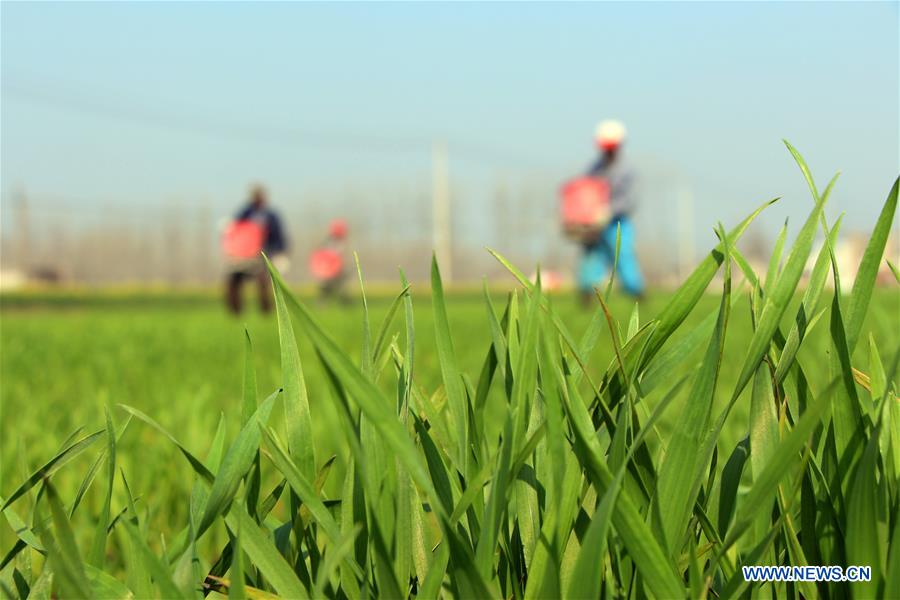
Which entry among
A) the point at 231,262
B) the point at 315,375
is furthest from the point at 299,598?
the point at 231,262

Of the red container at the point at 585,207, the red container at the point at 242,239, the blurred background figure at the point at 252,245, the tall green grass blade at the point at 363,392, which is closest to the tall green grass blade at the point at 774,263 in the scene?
the tall green grass blade at the point at 363,392

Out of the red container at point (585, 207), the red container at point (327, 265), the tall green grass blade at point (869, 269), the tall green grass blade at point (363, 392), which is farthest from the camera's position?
the red container at point (327, 265)

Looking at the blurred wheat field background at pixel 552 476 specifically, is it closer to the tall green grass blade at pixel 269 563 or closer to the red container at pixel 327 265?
the tall green grass blade at pixel 269 563

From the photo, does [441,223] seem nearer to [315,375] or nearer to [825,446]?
[315,375]

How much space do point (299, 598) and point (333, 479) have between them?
978 mm

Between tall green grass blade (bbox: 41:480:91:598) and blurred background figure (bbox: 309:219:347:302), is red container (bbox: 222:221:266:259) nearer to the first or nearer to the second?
blurred background figure (bbox: 309:219:347:302)

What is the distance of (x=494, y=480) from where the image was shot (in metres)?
0.57

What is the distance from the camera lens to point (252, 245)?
11453mm

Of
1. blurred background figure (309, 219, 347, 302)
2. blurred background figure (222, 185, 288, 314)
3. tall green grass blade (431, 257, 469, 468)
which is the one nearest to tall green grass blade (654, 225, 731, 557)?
tall green grass blade (431, 257, 469, 468)

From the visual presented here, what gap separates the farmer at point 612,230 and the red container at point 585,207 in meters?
0.07

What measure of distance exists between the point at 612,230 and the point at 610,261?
0.34 meters

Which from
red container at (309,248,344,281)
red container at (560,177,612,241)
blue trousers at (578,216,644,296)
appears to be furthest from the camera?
red container at (309,248,344,281)

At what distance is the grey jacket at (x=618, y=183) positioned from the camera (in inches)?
376

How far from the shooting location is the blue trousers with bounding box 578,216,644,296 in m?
9.39
